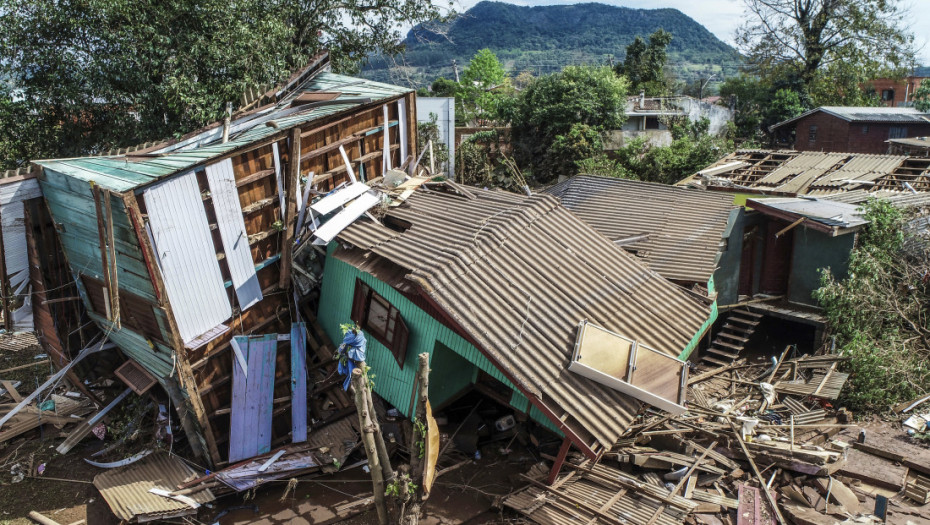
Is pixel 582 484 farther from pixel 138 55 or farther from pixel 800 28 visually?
pixel 800 28

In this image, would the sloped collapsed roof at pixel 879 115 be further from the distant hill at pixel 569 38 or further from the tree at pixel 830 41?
the distant hill at pixel 569 38

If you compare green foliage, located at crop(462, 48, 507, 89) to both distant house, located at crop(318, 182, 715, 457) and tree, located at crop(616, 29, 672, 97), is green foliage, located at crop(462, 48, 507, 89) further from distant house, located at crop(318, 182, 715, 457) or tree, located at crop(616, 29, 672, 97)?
distant house, located at crop(318, 182, 715, 457)

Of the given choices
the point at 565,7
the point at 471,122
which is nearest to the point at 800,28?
the point at 471,122

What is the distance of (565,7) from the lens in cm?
16638

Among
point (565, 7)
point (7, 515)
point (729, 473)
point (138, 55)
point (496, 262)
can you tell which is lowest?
point (7, 515)

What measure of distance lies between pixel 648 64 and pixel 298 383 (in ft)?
126

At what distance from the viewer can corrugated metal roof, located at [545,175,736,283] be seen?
1114 centimetres

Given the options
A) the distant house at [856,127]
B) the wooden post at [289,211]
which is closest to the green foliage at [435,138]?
the wooden post at [289,211]

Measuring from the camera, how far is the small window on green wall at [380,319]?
28.3 feet

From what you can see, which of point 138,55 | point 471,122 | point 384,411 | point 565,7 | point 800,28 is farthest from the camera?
point 565,7

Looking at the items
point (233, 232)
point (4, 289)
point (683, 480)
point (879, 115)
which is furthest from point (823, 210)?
point (879, 115)

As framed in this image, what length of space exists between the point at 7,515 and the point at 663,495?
29.7 feet

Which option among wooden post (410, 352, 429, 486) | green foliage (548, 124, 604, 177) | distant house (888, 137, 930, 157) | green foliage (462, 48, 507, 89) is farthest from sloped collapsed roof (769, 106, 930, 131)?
wooden post (410, 352, 429, 486)

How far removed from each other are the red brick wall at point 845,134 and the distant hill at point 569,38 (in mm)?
77549
